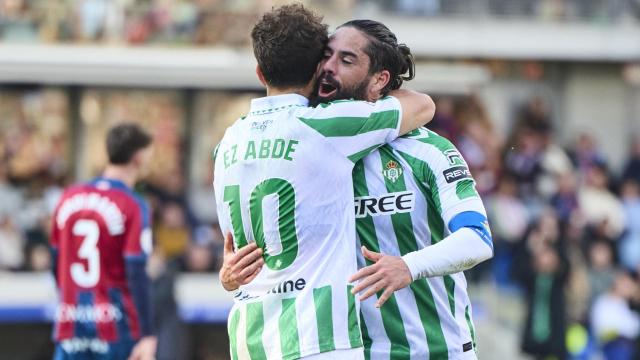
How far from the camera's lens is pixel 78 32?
16734 mm

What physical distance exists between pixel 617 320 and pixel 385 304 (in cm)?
850

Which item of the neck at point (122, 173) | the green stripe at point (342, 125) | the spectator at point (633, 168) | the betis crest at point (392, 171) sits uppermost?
the spectator at point (633, 168)

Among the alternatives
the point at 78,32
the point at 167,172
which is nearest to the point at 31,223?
the point at 167,172

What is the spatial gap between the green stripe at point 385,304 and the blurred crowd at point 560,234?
25.3ft

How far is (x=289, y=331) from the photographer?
422 cm

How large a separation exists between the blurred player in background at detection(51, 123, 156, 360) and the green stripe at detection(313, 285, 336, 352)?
3.36m

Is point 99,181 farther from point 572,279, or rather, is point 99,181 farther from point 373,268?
point 572,279

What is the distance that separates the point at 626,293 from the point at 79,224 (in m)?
7.05

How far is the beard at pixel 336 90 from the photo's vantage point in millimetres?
4461

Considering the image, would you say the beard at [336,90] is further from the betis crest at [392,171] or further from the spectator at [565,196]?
the spectator at [565,196]

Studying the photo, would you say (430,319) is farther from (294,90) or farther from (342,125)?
(294,90)

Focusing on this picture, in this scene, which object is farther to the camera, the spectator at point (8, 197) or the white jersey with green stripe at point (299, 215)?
the spectator at point (8, 197)

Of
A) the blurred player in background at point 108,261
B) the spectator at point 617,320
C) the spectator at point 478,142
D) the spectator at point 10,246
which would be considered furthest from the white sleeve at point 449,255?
the spectator at point 478,142

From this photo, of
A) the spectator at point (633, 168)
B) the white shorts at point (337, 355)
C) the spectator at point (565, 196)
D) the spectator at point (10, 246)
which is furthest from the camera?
the spectator at point (633, 168)
